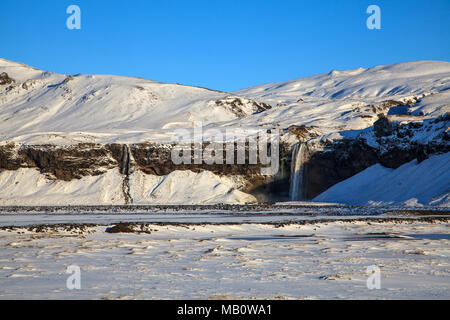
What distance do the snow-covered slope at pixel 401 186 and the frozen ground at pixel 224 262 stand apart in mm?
15179

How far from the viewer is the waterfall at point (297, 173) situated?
51.4 metres

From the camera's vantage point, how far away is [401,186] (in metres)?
40.4

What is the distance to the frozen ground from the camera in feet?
30.0

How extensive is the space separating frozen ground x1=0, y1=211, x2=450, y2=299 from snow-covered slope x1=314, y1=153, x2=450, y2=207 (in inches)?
598

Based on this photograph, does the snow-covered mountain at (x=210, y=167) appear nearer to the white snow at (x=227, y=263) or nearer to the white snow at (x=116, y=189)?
the white snow at (x=116, y=189)

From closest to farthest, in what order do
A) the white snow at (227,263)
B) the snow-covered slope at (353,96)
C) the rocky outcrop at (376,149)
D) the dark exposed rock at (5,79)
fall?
the white snow at (227,263) → the rocky outcrop at (376,149) → the snow-covered slope at (353,96) → the dark exposed rock at (5,79)

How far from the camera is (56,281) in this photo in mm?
10156

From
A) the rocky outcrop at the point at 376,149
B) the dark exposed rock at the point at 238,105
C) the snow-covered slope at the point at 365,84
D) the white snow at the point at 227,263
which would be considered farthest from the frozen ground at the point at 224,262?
the snow-covered slope at the point at 365,84

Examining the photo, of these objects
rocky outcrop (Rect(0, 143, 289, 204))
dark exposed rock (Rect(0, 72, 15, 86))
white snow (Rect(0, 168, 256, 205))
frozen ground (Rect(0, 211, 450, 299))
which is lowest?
frozen ground (Rect(0, 211, 450, 299))

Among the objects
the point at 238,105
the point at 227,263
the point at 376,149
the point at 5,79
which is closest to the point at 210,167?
the point at 376,149

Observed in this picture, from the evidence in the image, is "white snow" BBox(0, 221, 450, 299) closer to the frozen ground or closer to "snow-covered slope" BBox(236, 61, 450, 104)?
the frozen ground

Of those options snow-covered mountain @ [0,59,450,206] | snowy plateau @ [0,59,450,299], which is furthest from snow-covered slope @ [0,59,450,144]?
snowy plateau @ [0,59,450,299]
